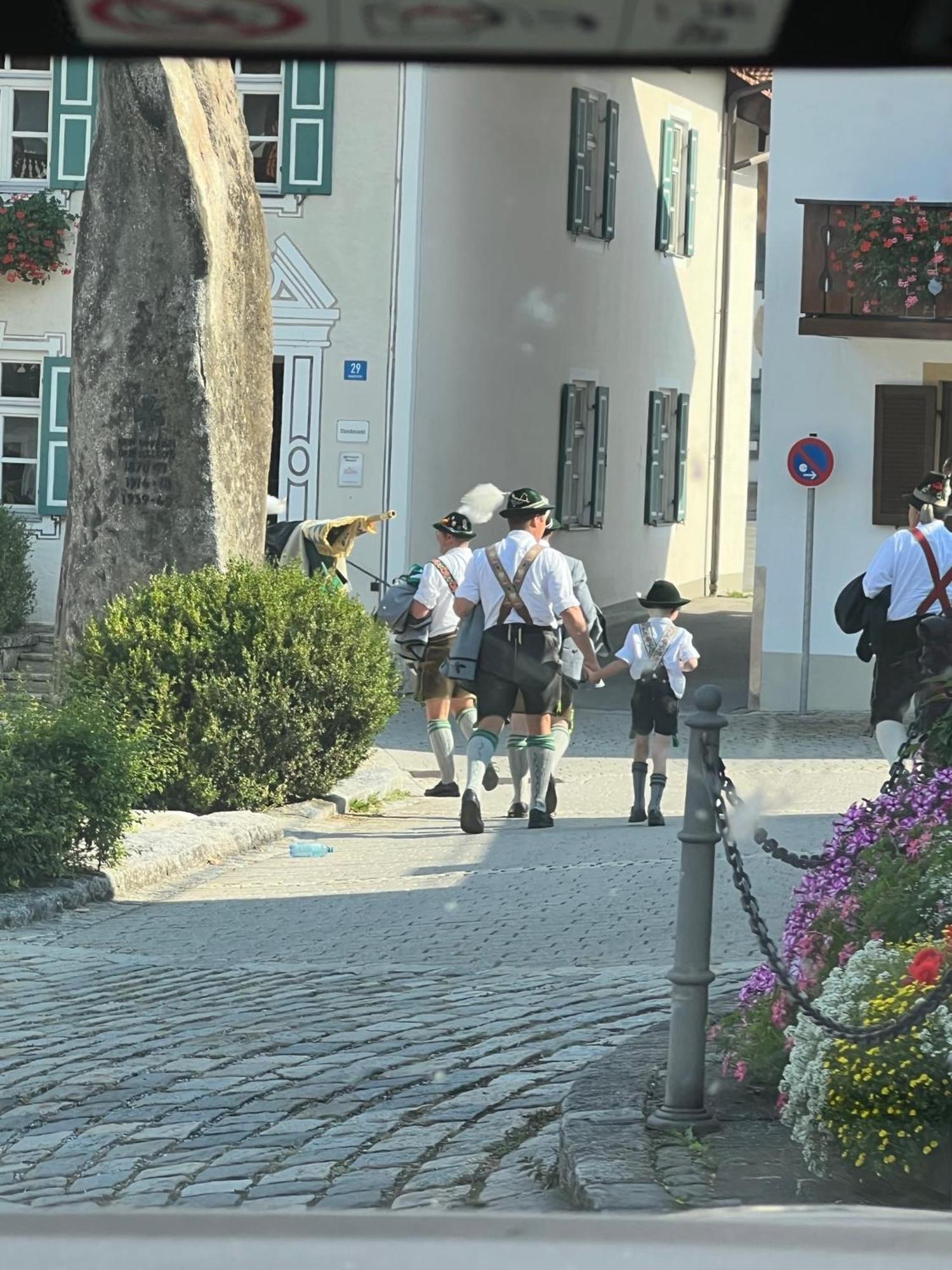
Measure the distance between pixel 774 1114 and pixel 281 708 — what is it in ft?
22.7

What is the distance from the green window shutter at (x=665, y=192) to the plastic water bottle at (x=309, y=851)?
56.4 feet

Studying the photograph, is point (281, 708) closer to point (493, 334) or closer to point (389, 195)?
point (389, 195)

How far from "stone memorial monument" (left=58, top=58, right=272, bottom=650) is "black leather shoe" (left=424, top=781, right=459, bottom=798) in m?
1.81

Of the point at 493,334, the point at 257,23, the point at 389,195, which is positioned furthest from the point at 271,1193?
the point at 493,334

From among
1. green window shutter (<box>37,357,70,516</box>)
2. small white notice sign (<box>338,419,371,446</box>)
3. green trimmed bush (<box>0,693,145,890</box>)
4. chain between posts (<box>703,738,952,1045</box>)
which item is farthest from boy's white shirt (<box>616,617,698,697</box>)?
green window shutter (<box>37,357,70,516</box>)

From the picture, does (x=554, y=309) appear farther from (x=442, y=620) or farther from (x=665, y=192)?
(x=442, y=620)

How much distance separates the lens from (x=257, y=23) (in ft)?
7.27

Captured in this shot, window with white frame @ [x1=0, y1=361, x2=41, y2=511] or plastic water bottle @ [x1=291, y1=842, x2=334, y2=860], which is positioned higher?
window with white frame @ [x1=0, y1=361, x2=41, y2=511]

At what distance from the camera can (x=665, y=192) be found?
26.6 m

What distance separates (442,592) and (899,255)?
219 inches

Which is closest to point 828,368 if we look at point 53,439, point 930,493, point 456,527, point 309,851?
point 930,493

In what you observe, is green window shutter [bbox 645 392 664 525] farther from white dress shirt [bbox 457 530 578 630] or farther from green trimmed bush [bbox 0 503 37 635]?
white dress shirt [bbox 457 530 578 630]

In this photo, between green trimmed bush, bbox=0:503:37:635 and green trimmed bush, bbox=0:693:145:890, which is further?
green trimmed bush, bbox=0:503:37:635

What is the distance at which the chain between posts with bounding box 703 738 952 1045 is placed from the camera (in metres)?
4.07
